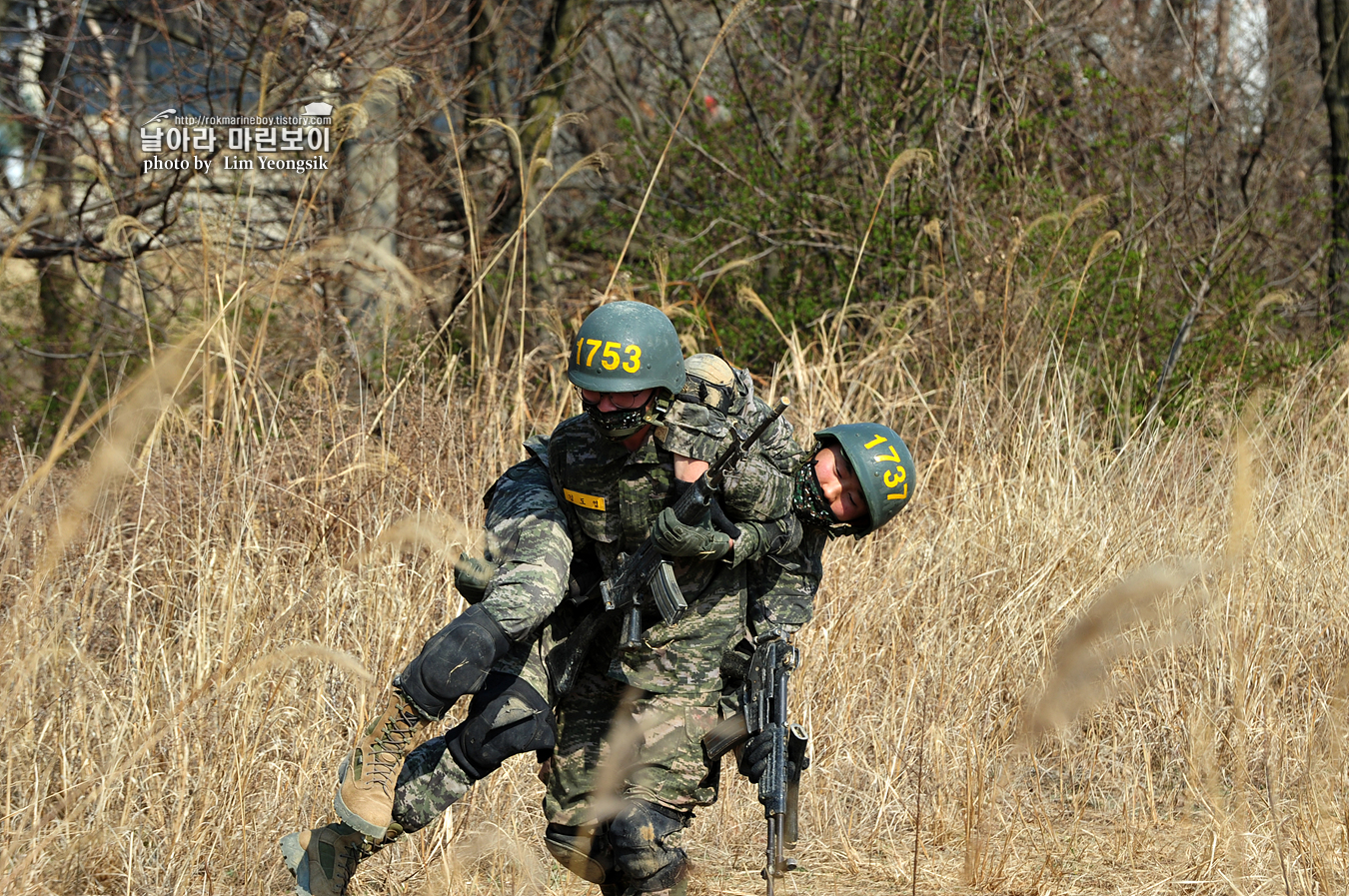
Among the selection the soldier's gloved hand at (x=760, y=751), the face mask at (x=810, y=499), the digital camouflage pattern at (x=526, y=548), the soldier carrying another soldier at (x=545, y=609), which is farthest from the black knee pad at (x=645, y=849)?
the face mask at (x=810, y=499)

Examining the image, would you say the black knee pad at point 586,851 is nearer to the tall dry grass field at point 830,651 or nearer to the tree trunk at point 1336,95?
the tall dry grass field at point 830,651

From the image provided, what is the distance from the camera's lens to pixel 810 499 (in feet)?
10.4

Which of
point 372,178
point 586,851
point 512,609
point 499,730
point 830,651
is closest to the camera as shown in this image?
point 512,609

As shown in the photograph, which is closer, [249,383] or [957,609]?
[249,383]

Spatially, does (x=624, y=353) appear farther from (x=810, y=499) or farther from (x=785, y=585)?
(x=785, y=585)

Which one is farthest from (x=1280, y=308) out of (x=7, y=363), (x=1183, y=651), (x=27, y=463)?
(x=7, y=363)

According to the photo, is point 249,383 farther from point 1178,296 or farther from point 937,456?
point 1178,296

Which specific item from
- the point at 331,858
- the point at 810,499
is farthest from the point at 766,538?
the point at 331,858

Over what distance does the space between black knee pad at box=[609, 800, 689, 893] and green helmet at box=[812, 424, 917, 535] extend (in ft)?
2.96

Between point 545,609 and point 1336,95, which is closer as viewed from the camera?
point 545,609

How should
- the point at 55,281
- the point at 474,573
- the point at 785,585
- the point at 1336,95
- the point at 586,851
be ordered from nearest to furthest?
the point at 474,573 < the point at 586,851 < the point at 785,585 < the point at 55,281 < the point at 1336,95

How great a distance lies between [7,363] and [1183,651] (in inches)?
284

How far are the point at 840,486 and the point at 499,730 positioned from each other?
1.07 metres

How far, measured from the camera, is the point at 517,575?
2.78 metres
